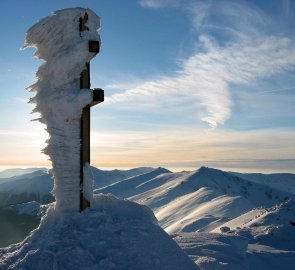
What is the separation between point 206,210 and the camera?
83.5 ft

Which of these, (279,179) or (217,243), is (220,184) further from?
(279,179)

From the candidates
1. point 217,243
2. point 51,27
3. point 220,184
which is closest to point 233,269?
point 217,243

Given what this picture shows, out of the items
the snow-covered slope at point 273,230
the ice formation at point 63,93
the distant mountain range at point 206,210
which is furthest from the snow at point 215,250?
the ice formation at point 63,93

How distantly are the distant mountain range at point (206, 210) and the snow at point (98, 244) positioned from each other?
1.16 m

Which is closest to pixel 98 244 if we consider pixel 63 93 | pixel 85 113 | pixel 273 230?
pixel 85 113

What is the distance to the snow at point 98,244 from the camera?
19.3ft

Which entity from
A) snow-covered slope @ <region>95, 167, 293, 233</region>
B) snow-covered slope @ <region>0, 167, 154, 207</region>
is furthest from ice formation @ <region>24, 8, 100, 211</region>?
snow-covered slope @ <region>0, 167, 154, 207</region>

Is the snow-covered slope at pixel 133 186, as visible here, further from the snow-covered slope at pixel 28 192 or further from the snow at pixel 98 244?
the snow at pixel 98 244

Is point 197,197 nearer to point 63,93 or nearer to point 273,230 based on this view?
point 273,230

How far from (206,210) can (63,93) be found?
2006 cm

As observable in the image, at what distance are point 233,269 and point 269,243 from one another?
4.21 meters

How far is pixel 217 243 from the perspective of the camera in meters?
10.1

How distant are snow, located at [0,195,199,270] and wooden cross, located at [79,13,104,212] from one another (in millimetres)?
452

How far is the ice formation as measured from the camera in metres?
6.82
